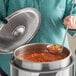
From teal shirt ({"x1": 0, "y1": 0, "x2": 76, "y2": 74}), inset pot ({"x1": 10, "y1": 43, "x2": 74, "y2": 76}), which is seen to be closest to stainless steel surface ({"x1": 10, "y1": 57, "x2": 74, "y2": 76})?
inset pot ({"x1": 10, "y1": 43, "x2": 74, "y2": 76})

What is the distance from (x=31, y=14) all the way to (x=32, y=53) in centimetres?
19

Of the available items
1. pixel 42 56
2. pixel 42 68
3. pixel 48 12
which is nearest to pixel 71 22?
pixel 48 12

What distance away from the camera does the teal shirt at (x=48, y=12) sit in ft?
4.06

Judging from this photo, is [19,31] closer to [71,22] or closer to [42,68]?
[71,22]

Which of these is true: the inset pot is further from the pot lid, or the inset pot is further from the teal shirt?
the teal shirt

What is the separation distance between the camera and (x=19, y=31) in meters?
1.16

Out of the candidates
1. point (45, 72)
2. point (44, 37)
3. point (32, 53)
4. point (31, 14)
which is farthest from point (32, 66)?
point (44, 37)

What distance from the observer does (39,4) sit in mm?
1231

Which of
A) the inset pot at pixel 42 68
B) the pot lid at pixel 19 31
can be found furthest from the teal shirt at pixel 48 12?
the inset pot at pixel 42 68

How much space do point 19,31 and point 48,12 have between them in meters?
0.19

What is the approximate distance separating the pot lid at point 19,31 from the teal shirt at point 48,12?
108 mm

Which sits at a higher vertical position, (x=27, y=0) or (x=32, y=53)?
(x=27, y=0)

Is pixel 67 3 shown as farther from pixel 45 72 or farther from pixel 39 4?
pixel 45 72

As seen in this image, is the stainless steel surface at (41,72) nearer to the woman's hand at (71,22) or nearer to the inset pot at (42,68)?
the inset pot at (42,68)
